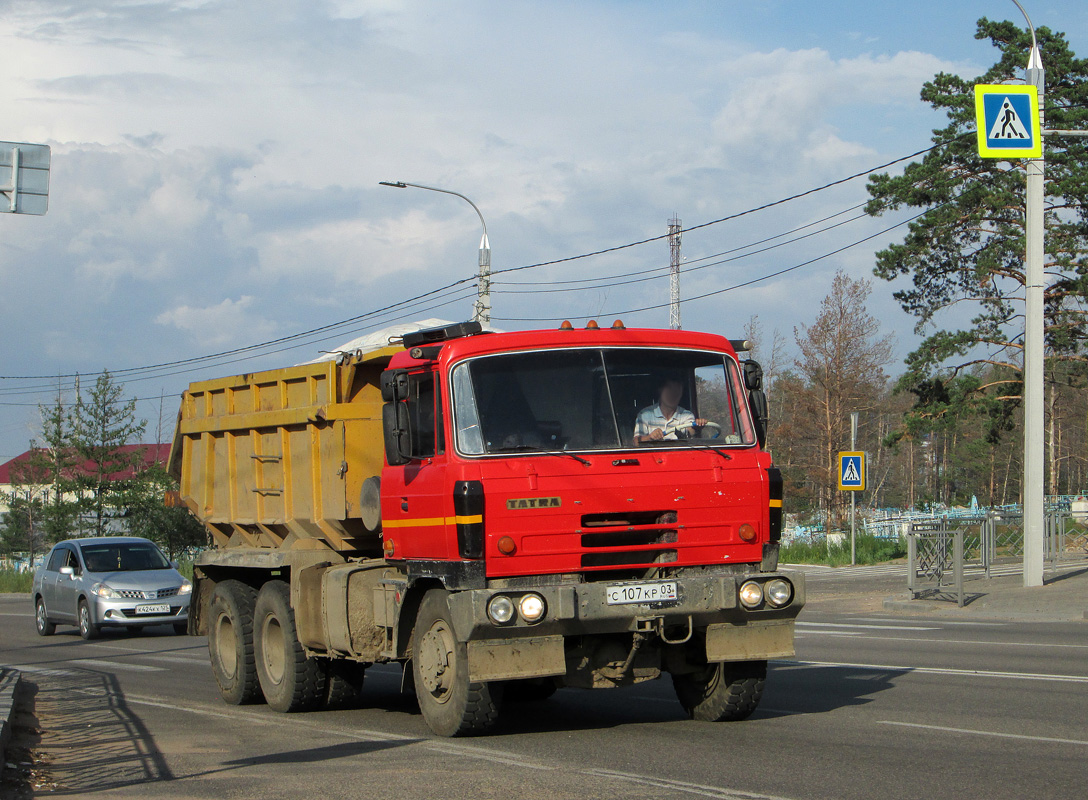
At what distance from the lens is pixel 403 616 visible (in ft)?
28.2

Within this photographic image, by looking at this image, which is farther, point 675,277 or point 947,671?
point 675,277

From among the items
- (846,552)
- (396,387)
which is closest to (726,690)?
(396,387)

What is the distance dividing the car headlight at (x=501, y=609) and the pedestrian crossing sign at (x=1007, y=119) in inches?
604

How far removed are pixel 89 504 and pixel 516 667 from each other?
38.7 meters

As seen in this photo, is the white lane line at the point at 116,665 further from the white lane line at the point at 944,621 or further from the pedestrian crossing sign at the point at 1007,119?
the pedestrian crossing sign at the point at 1007,119

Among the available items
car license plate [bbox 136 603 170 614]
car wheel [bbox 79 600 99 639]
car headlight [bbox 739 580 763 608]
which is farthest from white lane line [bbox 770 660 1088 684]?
car wheel [bbox 79 600 99 639]

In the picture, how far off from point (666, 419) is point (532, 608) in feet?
5.51

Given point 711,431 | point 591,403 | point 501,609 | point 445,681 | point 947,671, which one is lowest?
point 947,671

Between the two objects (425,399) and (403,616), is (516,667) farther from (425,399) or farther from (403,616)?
(425,399)

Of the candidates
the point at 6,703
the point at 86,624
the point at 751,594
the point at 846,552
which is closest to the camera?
the point at 751,594

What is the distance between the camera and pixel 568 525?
768 centimetres

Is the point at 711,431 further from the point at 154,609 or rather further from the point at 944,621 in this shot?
the point at 154,609

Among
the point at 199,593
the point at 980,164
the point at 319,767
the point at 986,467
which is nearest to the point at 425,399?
the point at 319,767

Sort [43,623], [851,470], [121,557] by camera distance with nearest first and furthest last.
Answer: [121,557]
[43,623]
[851,470]
